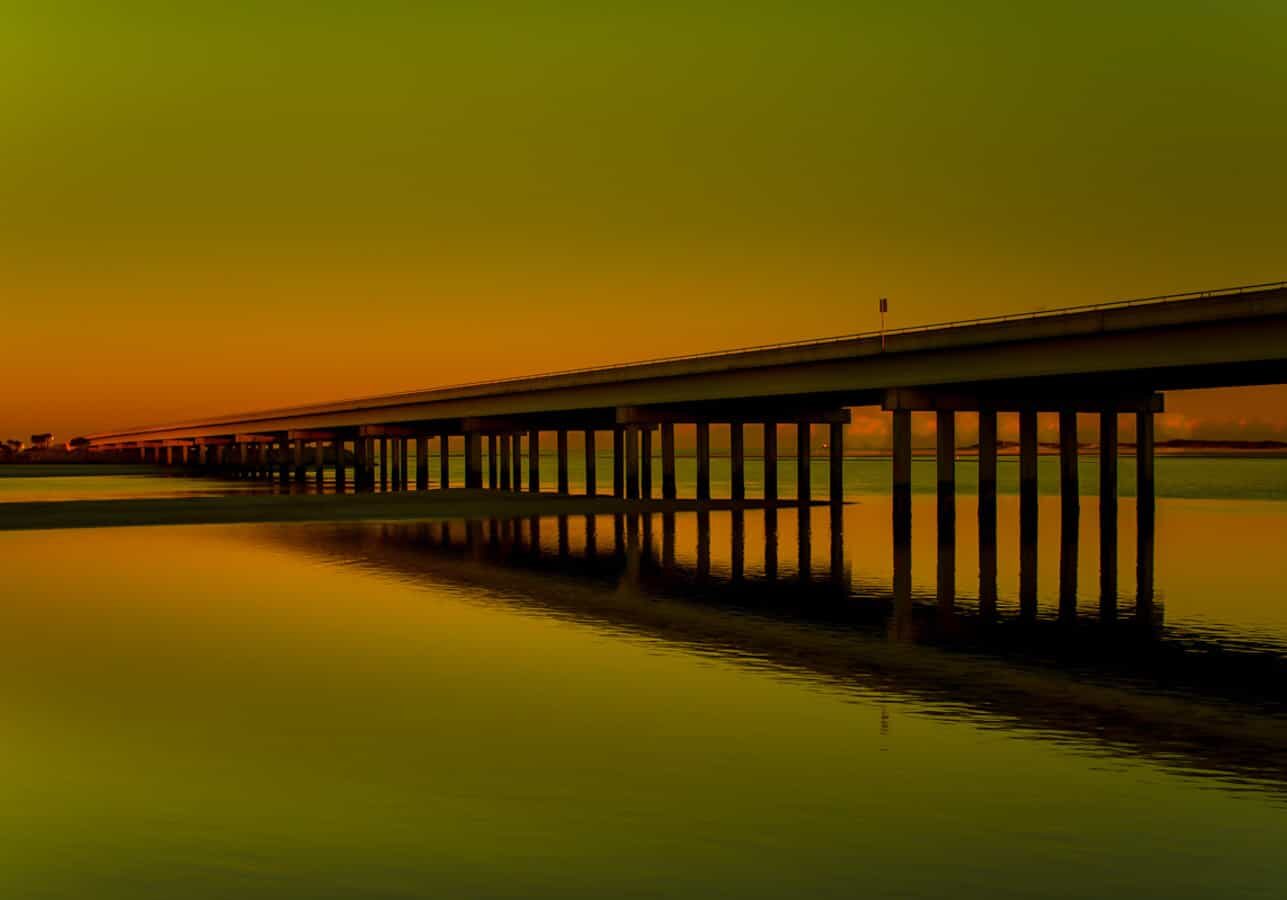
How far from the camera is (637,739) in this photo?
59.3 feet

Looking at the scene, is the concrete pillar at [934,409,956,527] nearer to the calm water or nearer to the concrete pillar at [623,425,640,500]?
the calm water

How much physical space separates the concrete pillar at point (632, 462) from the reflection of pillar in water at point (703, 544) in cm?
851

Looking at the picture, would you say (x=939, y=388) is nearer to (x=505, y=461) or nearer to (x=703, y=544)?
(x=703, y=544)

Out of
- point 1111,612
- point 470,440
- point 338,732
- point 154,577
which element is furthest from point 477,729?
point 470,440

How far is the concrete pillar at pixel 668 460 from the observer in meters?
93.8

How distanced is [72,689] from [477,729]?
7.41 meters

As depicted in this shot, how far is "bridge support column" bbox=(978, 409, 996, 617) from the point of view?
1845 inches

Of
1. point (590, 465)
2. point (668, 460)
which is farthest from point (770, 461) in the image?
point (590, 465)

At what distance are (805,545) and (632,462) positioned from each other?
119 ft

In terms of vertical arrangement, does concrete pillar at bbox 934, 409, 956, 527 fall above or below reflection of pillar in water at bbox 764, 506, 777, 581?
above

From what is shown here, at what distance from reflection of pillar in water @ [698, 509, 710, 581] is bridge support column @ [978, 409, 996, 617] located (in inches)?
319

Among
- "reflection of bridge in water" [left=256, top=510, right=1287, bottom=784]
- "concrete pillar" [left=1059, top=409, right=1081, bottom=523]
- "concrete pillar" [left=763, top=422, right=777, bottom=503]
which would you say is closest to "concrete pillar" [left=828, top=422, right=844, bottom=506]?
"concrete pillar" [left=763, top=422, right=777, bottom=503]

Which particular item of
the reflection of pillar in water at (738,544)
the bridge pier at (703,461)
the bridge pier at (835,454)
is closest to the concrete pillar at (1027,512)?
the reflection of pillar in water at (738,544)

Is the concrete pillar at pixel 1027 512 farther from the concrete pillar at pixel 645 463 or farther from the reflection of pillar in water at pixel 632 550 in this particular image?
the concrete pillar at pixel 645 463
